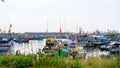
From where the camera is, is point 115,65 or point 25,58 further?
point 25,58

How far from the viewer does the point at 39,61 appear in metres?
11.4

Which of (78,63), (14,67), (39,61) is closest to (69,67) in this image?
(78,63)

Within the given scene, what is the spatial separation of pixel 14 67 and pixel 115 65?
4110 mm

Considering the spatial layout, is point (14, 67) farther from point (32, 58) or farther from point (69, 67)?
point (69, 67)

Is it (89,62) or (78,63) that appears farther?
(89,62)

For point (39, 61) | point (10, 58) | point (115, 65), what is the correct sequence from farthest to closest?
point (10, 58) → point (39, 61) → point (115, 65)

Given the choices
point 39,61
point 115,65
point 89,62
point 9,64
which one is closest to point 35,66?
point 39,61

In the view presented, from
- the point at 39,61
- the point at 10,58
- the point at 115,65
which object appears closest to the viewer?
the point at 115,65

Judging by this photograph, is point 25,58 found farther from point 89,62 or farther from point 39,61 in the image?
point 89,62

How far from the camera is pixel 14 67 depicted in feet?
37.0

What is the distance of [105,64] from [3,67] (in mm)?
4251

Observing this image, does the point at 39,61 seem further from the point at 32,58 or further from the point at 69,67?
the point at 69,67

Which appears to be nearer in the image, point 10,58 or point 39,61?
point 39,61

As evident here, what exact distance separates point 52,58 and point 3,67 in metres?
2.10
